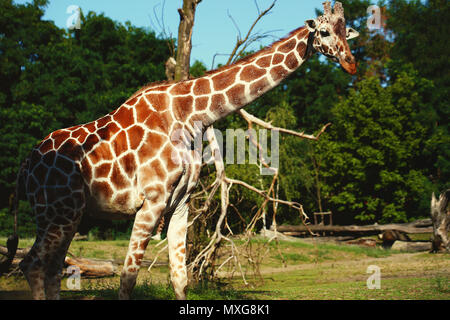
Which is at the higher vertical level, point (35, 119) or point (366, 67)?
point (366, 67)

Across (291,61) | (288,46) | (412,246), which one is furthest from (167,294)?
(412,246)

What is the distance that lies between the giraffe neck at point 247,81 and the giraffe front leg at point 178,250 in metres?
1.29

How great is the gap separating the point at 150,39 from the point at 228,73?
89.4 feet

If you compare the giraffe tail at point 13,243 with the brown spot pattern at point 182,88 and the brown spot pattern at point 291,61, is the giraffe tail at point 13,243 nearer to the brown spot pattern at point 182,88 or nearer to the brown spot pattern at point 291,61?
the brown spot pattern at point 182,88

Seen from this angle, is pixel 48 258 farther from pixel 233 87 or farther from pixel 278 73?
pixel 278 73

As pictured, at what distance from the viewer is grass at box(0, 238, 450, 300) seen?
8.12 meters

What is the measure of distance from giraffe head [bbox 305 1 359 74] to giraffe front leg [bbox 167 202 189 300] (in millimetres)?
2740

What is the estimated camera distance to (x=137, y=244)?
19.0 feet

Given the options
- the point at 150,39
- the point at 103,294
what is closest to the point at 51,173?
the point at 103,294

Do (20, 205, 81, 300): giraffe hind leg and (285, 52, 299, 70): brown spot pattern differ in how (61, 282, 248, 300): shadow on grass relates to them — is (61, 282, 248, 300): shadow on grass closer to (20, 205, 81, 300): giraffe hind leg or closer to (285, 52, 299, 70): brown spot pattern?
(20, 205, 81, 300): giraffe hind leg

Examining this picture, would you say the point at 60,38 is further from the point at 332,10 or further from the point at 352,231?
the point at 332,10

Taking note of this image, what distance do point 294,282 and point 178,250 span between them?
6.53m

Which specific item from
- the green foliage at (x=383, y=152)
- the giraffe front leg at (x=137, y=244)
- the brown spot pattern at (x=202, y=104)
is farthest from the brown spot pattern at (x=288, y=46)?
the green foliage at (x=383, y=152)

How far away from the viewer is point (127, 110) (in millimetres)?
6434
